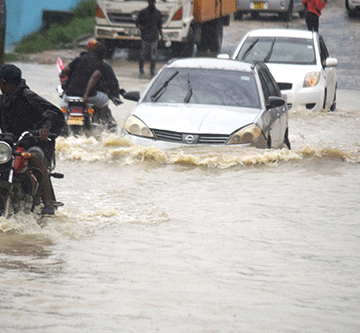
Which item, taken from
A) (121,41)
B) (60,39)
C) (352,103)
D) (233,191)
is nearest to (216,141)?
(233,191)

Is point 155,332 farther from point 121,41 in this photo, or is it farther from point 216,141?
point 121,41

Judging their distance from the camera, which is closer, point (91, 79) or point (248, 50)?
point (91, 79)

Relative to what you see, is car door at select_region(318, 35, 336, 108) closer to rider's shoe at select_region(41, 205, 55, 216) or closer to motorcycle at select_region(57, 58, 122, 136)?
motorcycle at select_region(57, 58, 122, 136)

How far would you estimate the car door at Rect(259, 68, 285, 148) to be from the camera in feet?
33.0

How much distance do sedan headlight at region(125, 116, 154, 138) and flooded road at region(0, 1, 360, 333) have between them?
23cm

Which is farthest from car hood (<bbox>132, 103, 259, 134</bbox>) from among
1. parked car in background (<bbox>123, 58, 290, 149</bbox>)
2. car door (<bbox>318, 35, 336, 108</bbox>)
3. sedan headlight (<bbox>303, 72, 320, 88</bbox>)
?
car door (<bbox>318, 35, 336, 108</bbox>)

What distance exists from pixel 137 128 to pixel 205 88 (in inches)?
49.0

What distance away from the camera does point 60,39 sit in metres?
25.6

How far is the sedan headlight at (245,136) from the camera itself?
9.19 meters

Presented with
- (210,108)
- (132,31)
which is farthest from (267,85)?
(132,31)

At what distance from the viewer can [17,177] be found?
6.43 metres

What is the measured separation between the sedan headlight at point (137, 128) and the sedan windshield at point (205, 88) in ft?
1.95

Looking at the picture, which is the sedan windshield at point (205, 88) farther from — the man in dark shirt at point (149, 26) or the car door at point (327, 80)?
the man in dark shirt at point (149, 26)

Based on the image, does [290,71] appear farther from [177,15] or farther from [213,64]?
[177,15]
